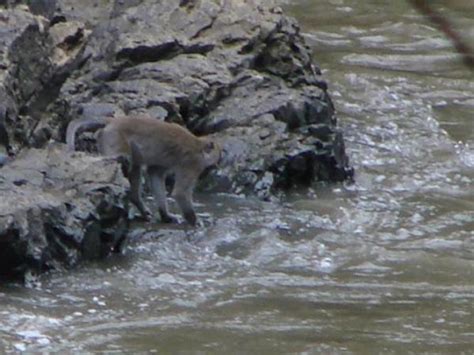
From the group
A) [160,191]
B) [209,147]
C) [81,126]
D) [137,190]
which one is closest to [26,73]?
[81,126]

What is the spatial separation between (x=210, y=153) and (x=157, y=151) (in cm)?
45

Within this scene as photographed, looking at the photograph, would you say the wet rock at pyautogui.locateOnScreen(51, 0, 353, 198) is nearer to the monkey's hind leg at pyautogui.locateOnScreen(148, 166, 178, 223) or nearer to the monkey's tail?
the monkey's tail

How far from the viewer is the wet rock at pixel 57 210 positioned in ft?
23.9

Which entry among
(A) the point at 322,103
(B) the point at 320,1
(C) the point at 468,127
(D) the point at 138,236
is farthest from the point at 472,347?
(B) the point at 320,1

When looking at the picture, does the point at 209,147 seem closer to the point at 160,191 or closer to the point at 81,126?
the point at 160,191

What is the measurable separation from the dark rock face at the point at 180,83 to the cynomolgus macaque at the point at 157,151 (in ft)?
0.67

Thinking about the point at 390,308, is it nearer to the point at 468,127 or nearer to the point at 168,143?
the point at 168,143

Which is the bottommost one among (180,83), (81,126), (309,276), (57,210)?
(309,276)

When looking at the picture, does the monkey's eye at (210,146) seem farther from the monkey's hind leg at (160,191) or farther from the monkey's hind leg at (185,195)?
the monkey's hind leg at (160,191)

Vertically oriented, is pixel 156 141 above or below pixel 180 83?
below

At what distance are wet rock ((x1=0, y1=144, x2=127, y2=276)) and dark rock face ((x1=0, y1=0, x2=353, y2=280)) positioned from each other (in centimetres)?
3

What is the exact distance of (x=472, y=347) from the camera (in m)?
6.43

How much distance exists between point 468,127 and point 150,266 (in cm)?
567

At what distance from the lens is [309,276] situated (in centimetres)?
777
